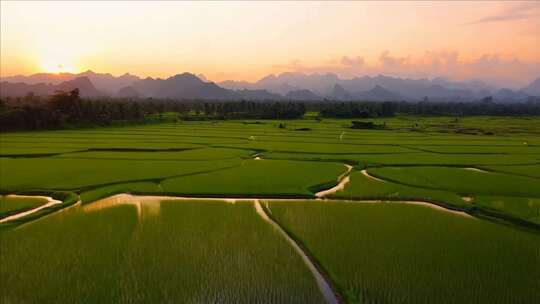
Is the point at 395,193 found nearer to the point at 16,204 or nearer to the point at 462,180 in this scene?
→ the point at 462,180

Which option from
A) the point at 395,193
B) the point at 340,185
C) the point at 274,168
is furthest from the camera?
the point at 274,168

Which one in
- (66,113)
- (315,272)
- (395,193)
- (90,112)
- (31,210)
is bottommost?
(31,210)

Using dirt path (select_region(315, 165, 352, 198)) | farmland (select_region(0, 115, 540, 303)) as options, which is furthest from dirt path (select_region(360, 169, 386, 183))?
dirt path (select_region(315, 165, 352, 198))

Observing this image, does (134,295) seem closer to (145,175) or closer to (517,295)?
(517,295)

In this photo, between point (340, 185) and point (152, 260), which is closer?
point (152, 260)

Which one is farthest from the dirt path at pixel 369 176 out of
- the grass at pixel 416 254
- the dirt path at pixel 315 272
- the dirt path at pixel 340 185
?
the dirt path at pixel 315 272

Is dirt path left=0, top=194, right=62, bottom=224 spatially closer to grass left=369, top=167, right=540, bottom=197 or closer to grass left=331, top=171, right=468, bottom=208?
grass left=331, top=171, right=468, bottom=208

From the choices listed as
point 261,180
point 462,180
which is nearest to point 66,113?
point 261,180

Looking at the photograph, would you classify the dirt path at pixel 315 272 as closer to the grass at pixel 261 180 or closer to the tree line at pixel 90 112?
the grass at pixel 261 180
